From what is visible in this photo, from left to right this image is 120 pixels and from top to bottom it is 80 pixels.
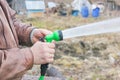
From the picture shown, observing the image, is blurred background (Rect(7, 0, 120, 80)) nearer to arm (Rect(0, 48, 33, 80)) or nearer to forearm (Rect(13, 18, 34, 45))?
forearm (Rect(13, 18, 34, 45))

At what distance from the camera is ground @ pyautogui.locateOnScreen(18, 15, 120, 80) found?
3979mm

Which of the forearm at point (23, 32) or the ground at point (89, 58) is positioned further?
the ground at point (89, 58)

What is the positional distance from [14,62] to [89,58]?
3.03 meters

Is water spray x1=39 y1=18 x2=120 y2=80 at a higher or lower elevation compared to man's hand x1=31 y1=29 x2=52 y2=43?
higher

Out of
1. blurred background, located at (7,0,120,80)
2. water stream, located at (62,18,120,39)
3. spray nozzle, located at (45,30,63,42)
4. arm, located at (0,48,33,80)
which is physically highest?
water stream, located at (62,18,120,39)

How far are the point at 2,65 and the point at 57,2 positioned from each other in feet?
25.1

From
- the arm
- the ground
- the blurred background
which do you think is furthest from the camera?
the blurred background

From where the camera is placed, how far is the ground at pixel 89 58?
3.98 meters

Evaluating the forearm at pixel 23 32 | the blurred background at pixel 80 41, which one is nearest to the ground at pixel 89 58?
the blurred background at pixel 80 41

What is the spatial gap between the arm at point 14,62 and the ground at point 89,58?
207 centimetres

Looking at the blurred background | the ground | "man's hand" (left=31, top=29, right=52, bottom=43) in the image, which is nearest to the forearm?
"man's hand" (left=31, top=29, right=52, bottom=43)

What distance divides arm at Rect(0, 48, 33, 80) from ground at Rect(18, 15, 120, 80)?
6.79 feet

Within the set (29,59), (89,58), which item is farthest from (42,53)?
(89,58)

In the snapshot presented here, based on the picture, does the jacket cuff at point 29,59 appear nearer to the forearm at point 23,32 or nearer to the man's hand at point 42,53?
the man's hand at point 42,53
